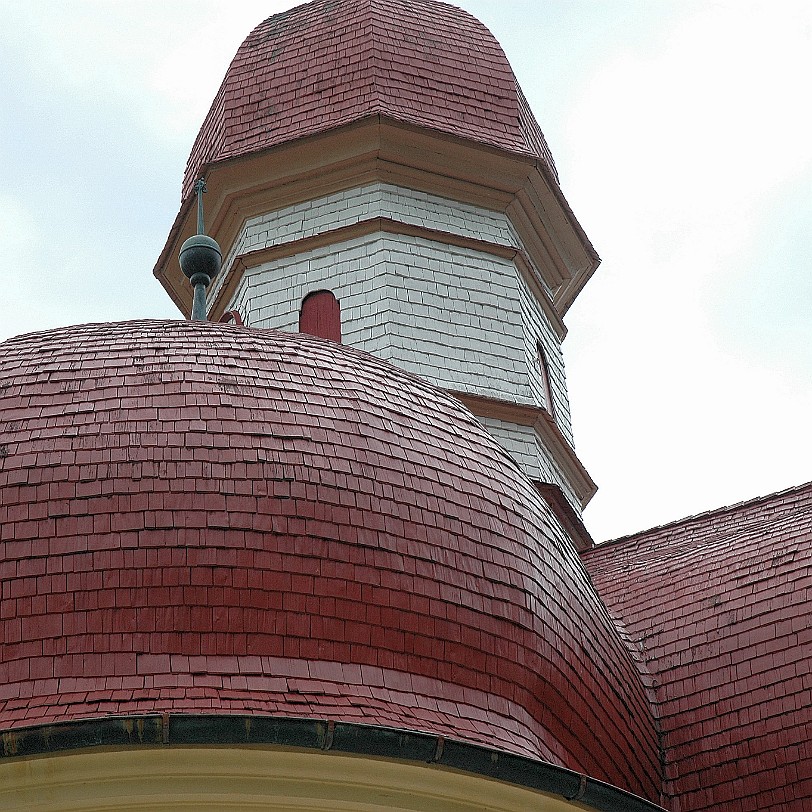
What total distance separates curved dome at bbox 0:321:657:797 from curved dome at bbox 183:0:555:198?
6799 mm

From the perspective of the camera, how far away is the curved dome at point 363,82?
719 inches

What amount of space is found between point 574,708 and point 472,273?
7.68 metres

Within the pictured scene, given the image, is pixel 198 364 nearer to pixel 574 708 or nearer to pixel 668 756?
pixel 574 708

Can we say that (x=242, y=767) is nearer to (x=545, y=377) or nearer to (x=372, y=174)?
(x=545, y=377)

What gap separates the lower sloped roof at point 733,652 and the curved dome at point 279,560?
355mm

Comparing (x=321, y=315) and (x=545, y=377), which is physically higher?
(x=321, y=315)

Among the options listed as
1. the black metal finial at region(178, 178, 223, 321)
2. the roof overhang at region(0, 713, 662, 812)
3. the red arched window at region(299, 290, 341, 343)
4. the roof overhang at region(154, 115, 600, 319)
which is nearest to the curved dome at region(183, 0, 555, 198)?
the roof overhang at region(154, 115, 600, 319)

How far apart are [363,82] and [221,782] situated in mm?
10808

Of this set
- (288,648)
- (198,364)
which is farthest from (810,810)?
(198,364)

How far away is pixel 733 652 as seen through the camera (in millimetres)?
12172

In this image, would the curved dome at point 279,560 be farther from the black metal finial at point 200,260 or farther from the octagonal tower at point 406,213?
the octagonal tower at point 406,213

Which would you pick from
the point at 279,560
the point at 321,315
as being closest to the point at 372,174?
the point at 321,315

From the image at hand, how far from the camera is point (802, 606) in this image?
39.8 ft

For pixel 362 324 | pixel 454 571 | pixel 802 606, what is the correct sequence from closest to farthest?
pixel 454 571 → pixel 802 606 → pixel 362 324
